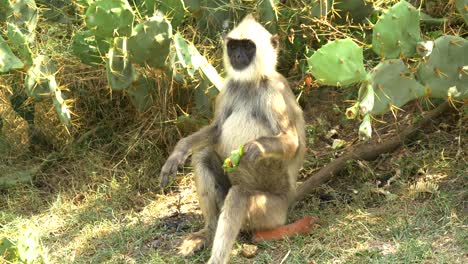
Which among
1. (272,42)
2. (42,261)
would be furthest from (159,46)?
(42,261)

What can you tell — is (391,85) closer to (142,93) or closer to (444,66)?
(444,66)

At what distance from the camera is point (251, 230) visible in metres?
4.79

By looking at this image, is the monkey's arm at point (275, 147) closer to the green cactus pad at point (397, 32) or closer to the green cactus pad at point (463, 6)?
the green cactus pad at point (397, 32)

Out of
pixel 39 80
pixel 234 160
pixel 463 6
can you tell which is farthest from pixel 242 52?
pixel 39 80

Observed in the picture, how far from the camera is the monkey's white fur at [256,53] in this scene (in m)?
4.73

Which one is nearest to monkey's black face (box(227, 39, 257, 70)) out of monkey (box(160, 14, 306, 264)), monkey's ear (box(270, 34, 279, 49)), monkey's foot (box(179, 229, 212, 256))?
monkey (box(160, 14, 306, 264))

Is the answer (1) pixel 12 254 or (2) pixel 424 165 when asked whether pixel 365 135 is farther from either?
(1) pixel 12 254

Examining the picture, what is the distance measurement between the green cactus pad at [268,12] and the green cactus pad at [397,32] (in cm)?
128

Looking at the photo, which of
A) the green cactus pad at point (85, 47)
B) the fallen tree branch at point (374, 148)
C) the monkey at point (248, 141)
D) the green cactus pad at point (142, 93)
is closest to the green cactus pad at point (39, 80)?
the green cactus pad at point (85, 47)

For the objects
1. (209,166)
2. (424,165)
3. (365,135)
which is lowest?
(424,165)

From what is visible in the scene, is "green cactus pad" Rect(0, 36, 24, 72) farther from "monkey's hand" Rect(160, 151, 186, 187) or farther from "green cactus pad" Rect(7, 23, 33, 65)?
"monkey's hand" Rect(160, 151, 186, 187)

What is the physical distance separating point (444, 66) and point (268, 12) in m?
1.50

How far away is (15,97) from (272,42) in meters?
2.36

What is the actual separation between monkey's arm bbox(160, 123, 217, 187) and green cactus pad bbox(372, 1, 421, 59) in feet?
4.11
